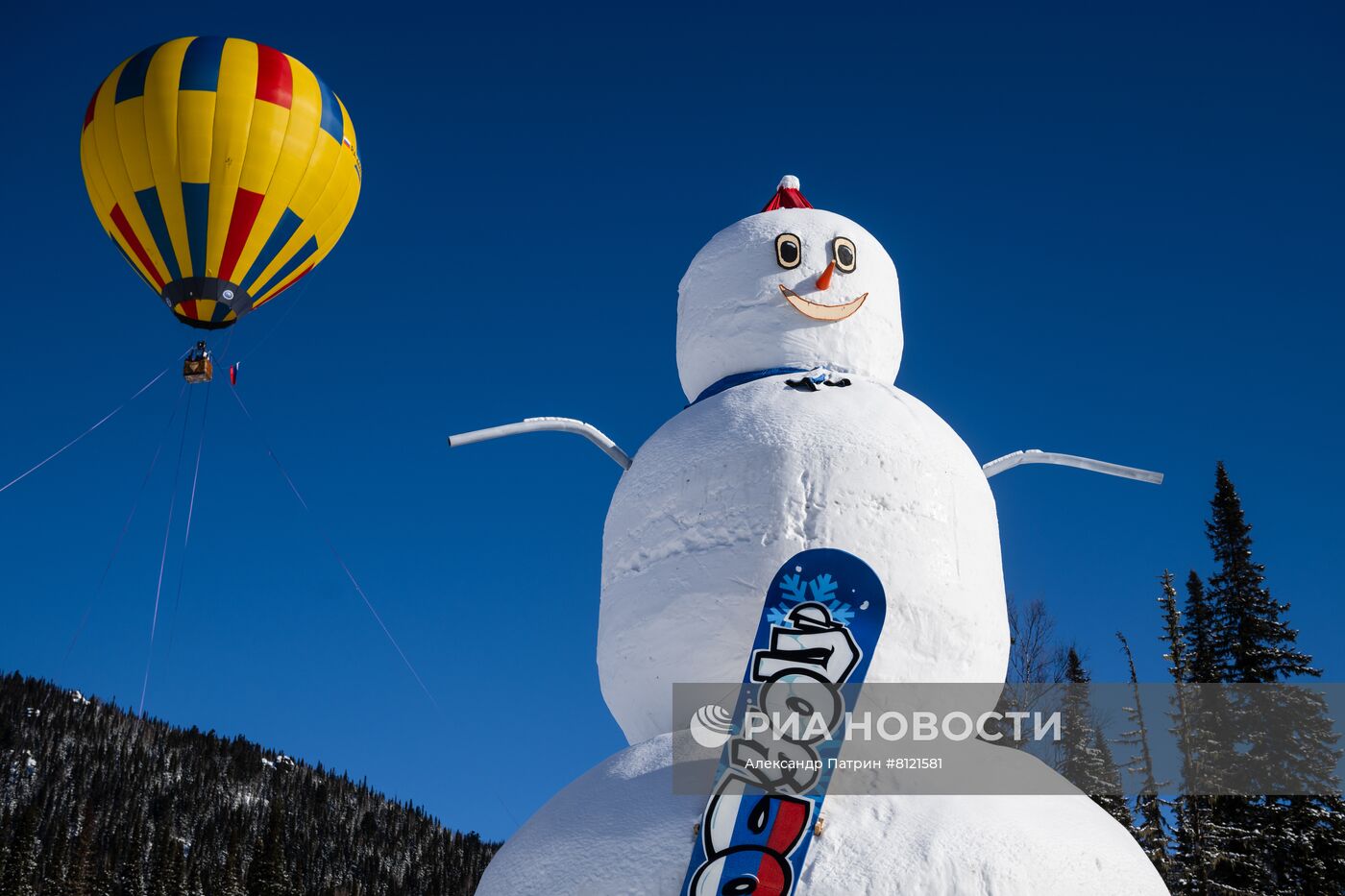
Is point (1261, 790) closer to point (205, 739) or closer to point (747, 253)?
point (747, 253)

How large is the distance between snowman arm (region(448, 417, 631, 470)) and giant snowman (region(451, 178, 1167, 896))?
0.6 inches

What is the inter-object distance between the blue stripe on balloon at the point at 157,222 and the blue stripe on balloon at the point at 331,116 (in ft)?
7.10

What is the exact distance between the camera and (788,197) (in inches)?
385

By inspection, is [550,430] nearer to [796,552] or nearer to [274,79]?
[796,552]

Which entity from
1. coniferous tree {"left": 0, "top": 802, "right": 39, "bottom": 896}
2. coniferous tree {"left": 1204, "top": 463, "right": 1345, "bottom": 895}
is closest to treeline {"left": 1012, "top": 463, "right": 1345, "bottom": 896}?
coniferous tree {"left": 1204, "top": 463, "right": 1345, "bottom": 895}

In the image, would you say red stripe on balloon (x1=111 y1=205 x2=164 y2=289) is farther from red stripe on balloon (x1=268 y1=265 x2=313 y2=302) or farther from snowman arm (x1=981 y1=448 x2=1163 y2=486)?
snowman arm (x1=981 y1=448 x2=1163 y2=486)

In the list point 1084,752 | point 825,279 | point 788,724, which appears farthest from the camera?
point 1084,752

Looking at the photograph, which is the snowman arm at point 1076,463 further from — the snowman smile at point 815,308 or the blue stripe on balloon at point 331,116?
the blue stripe on balloon at point 331,116

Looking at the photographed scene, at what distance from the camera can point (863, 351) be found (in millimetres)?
8766

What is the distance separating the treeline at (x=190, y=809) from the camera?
2926 inches

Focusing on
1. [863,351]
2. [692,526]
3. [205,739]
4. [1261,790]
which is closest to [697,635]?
[692,526]

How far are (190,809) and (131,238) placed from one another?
279ft

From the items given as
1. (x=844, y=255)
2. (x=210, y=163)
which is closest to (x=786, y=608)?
(x=844, y=255)

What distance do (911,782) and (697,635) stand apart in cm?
150
